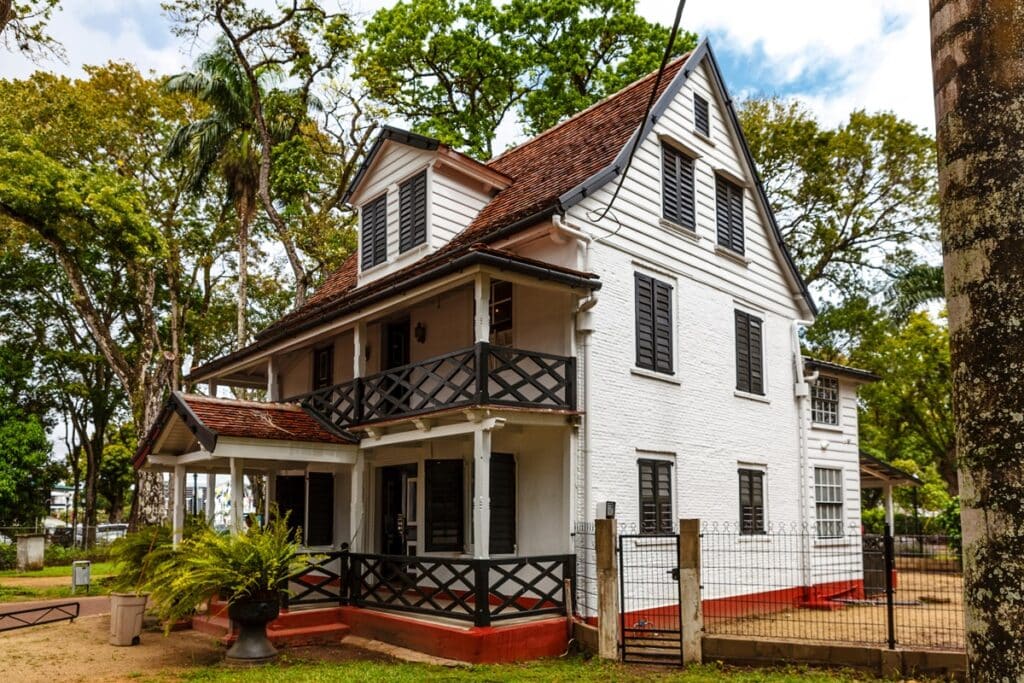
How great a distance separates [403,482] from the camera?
645 inches

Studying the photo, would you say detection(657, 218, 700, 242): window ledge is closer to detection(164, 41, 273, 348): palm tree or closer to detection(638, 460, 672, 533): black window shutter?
detection(638, 460, 672, 533): black window shutter

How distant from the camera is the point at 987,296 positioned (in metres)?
2.83

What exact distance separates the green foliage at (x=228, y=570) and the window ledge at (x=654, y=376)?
6.08 meters

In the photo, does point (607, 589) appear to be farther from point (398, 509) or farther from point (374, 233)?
point (374, 233)

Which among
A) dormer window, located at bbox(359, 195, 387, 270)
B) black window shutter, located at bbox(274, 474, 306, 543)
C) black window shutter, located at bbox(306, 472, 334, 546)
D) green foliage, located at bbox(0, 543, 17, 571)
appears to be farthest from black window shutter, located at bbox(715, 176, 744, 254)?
green foliage, located at bbox(0, 543, 17, 571)

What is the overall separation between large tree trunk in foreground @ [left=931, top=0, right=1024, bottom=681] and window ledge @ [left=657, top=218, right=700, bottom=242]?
41.7 ft

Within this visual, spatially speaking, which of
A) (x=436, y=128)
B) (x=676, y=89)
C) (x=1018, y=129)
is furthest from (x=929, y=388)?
(x=1018, y=129)

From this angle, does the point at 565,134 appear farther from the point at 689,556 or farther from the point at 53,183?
the point at 53,183

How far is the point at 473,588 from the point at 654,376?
16.3ft

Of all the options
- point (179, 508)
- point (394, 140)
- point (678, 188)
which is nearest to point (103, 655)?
point (179, 508)

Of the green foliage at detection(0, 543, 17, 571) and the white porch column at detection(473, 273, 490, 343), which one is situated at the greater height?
the white porch column at detection(473, 273, 490, 343)

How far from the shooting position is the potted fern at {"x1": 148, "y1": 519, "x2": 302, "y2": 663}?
11.8 metres

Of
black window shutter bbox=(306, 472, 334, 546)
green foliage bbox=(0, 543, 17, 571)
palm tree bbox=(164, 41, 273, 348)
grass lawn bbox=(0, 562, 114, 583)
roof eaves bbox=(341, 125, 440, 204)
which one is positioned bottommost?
grass lawn bbox=(0, 562, 114, 583)

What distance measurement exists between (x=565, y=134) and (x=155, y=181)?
21.4 m
